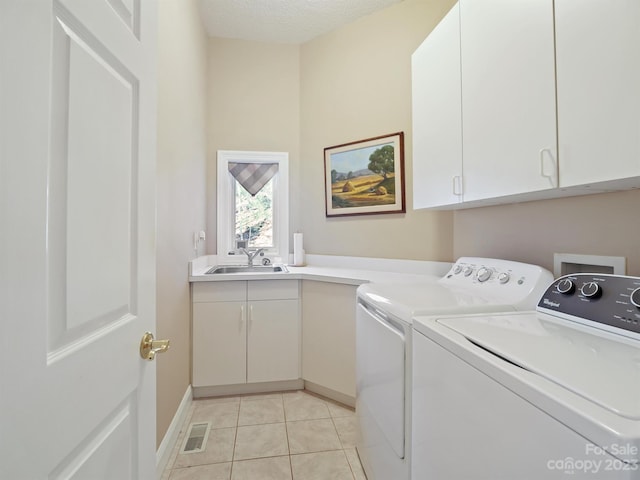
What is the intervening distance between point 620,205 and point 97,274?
161cm

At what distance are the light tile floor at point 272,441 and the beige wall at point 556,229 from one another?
4.28 feet

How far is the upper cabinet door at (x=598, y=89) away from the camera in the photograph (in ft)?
2.56

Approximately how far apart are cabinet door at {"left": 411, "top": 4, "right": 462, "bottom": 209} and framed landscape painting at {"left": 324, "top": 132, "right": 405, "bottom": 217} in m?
0.42

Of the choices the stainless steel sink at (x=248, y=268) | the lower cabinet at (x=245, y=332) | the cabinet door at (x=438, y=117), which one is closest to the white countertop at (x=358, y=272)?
the lower cabinet at (x=245, y=332)

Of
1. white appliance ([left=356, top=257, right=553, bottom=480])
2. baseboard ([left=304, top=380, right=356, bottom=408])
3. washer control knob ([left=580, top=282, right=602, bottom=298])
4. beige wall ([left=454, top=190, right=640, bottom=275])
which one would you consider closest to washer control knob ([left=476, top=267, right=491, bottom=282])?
white appliance ([left=356, top=257, right=553, bottom=480])

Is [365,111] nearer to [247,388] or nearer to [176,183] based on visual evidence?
[176,183]

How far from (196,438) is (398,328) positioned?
1.49 meters

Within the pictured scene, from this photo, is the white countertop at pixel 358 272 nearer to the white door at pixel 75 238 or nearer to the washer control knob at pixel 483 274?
the washer control knob at pixel 483 274

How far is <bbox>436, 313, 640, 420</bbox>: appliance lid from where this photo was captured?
501 millimetres

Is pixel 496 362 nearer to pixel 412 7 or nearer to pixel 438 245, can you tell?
pixel 438 245

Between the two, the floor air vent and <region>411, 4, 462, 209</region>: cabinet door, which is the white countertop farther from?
the floor air vent

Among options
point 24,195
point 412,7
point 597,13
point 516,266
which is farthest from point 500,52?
point 24,195

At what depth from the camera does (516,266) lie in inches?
50.3

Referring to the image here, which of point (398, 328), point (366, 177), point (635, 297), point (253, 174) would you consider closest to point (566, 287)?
point (635, 297)
